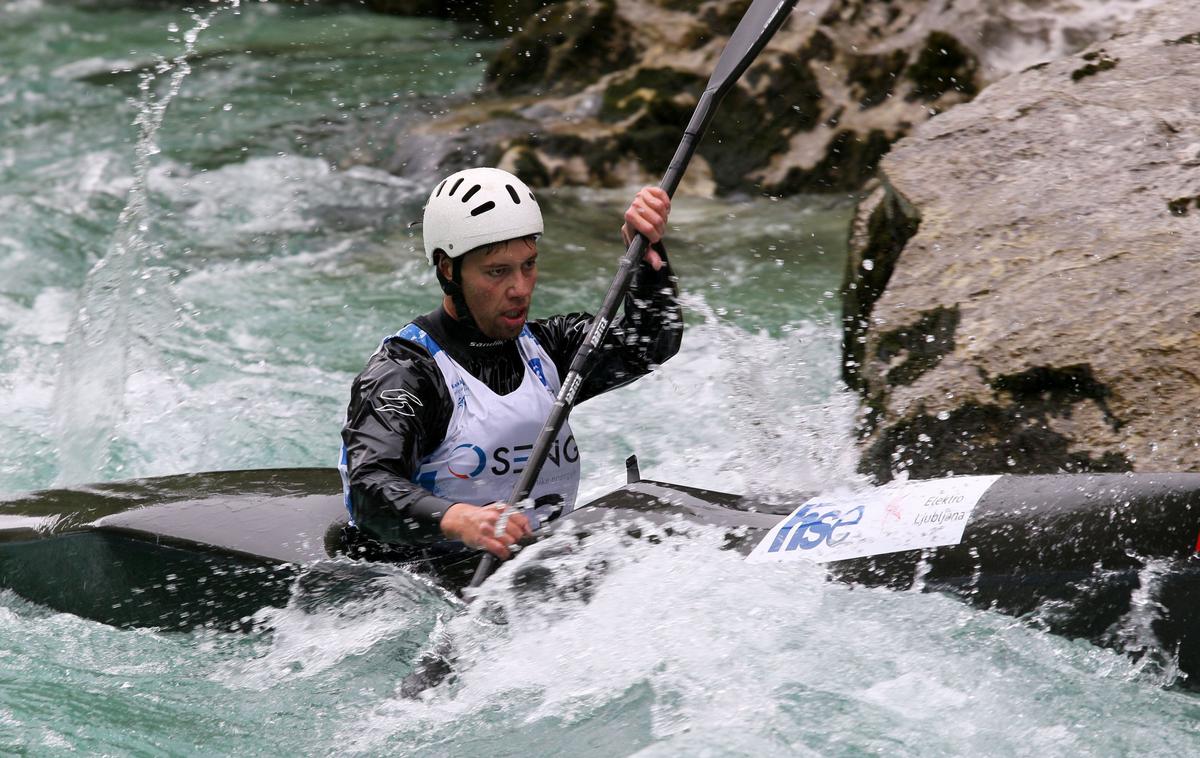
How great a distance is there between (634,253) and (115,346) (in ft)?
13.6

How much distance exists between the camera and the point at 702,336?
6965mm

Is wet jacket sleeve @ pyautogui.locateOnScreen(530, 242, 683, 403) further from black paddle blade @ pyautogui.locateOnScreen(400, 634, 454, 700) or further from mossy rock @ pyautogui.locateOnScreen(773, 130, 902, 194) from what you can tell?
mossy rock @ pyautogui.locateOnScreen(773, 130, 902, 194)

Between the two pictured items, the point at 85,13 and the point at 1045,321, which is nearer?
the point at 1045,321

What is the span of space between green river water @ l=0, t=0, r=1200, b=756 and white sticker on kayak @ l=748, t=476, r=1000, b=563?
0.26 feet

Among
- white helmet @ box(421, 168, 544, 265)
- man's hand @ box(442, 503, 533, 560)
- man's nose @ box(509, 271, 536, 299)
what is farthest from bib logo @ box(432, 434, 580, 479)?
white helmet @ box(421, 168, 544, 265)

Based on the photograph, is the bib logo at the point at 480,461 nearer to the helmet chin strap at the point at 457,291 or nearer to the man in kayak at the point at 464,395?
the man in kayak at the point at 464,395

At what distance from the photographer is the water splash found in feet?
19.6

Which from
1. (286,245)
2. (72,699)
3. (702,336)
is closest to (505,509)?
(72,699)

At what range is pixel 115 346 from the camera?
701cm

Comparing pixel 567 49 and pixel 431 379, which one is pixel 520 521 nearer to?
pixel 431 379

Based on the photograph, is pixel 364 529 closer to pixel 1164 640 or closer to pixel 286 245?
pixel 1164 640

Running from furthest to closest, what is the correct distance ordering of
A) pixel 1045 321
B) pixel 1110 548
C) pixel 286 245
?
pixel 286 245 → pixel 1045 321 → pixel 1110 548

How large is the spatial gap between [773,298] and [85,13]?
10.8m

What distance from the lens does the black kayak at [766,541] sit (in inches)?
119
